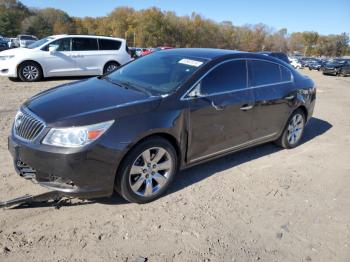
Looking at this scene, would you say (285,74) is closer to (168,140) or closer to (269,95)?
(269,95)

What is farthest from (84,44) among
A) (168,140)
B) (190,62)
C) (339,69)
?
(339,69)

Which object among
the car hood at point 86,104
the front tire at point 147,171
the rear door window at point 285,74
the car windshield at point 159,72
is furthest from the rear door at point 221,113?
the rear door window at point 285,74

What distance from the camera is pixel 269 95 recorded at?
504 cm

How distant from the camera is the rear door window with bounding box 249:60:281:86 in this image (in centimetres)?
484

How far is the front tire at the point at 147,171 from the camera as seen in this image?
3.47 metres

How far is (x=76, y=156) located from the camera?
312cm

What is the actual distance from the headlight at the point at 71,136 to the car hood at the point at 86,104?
0.19 feet

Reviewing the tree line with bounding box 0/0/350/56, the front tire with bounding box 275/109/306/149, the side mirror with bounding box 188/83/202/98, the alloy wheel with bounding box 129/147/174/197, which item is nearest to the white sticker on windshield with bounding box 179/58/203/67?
the side mirror with bounding box 188/83/202/98

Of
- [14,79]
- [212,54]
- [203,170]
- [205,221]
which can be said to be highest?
[212,54]

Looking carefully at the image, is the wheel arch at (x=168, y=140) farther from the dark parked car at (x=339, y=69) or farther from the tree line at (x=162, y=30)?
the tree line at (x=162, y=30)

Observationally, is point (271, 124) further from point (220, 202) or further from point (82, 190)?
point (82, 190)

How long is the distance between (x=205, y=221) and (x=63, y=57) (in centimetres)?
966

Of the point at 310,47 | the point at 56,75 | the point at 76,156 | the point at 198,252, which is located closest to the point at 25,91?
the point at 56,75

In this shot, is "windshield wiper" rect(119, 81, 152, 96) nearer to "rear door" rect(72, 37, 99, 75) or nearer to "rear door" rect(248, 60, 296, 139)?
"rear door" rect(248, 60, 296, 139)
